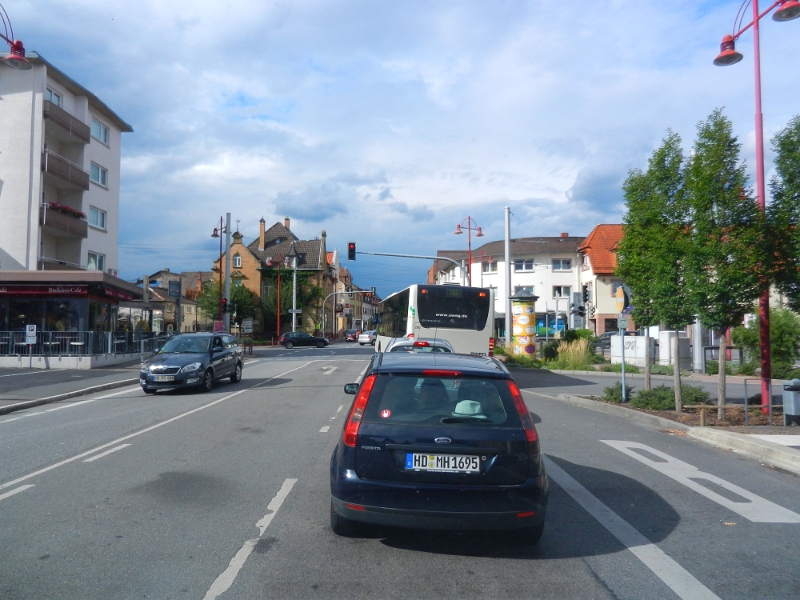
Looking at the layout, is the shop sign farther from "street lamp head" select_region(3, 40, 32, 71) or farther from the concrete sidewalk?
"street lamp head" select_region(3, 40, 32, 71)

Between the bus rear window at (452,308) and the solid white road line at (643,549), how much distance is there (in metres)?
13.1

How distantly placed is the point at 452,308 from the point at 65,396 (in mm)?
11030

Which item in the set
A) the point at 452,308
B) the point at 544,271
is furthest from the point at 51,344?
the point at 544,271

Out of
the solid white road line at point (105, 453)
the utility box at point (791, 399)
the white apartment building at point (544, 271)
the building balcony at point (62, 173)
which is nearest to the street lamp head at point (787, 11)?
the utility box at point (791, 399)

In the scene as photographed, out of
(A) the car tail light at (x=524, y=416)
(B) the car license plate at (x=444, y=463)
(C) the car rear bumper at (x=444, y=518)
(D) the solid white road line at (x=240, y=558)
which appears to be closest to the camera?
(D) the solid white road line at (x=240, y=558)

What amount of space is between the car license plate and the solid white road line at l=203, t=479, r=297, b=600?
Result: 1.42 m

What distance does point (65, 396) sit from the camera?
17.4 metres

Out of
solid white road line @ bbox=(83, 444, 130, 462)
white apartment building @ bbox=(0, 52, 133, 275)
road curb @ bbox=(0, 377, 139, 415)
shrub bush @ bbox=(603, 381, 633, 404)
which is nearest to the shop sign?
white apartment building @ bbox=(0, 52, 133, 275)

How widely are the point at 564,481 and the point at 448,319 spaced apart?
13176 millimetres

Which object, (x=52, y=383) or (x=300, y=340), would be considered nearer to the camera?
(x=52, y=383)

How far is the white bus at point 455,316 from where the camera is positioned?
823 inches

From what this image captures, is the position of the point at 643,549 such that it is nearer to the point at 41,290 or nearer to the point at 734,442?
the point at 734,442

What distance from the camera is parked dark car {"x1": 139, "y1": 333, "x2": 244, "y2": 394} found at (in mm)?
17188

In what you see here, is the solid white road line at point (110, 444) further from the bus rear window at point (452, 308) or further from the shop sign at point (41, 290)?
the shop sign at point (41, 290)
